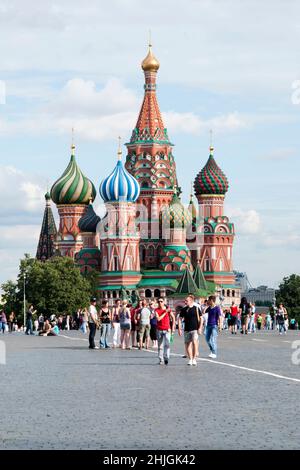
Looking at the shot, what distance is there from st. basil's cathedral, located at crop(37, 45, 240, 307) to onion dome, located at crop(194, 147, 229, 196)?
0.37ft

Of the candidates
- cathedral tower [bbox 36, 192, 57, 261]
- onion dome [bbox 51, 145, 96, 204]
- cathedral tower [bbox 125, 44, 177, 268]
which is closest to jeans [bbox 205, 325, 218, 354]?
cathedral tower [bbox 125, 44, 177, 268]

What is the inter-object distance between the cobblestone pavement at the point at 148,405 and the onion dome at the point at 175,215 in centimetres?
10375

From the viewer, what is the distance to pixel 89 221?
134875 millimetres

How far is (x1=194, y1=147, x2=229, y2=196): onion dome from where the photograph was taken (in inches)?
5541

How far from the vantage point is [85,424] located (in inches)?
571

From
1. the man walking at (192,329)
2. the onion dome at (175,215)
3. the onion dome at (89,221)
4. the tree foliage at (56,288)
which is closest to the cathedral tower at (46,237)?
the onion dome at (89,221)

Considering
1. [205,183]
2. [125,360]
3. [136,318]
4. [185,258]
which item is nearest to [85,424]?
[125,360]

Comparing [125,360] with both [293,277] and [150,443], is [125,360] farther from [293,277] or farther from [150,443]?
[293,277]

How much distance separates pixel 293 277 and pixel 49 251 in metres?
40.6

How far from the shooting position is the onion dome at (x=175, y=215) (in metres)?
132

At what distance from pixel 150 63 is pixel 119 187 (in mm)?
17116

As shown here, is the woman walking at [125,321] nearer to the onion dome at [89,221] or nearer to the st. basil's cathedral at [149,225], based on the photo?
the st. basil's cathedral at [149,225]

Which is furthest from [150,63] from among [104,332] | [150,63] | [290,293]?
[104,332]

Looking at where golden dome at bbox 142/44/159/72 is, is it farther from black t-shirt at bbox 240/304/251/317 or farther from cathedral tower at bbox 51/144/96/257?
black t-shirt at bbox 240/304/251/317
